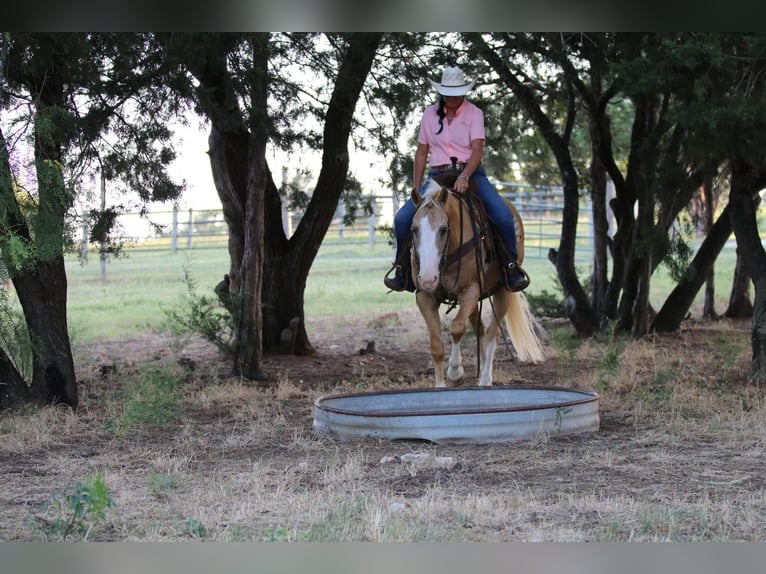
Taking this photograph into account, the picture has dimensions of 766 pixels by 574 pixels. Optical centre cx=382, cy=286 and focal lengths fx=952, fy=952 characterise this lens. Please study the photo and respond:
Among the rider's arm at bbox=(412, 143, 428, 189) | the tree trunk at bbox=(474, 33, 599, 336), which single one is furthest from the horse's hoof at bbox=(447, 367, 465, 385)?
the tree trunk at bbox=(474, 33, 599, 336)

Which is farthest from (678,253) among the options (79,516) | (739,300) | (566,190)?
(79,516)

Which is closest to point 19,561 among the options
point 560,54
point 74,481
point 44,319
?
point 74,481

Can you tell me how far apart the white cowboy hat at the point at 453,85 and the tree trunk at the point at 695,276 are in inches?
190

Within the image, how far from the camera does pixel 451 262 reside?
26.6 ft

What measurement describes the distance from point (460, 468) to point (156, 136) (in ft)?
16.1

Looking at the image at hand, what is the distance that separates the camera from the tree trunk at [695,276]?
12.3 metres

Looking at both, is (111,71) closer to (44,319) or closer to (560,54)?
(44,319)

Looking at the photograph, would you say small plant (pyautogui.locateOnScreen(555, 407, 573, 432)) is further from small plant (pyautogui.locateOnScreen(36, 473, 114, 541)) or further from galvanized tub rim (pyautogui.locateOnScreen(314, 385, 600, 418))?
small plant (pyautogui.locateOnScreen(36, 473, 114, 541))

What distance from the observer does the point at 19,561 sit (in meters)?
4.21

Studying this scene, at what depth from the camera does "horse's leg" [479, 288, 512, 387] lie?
9148mm

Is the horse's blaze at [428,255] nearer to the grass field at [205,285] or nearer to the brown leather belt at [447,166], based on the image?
the brown leather belt at [447,166]

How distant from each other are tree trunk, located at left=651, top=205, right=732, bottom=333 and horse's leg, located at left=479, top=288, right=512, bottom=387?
3.49m

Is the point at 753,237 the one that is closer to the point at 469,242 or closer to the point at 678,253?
the point at 678,253

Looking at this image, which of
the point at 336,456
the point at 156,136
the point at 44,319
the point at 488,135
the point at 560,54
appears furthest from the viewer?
the point at 488,135
